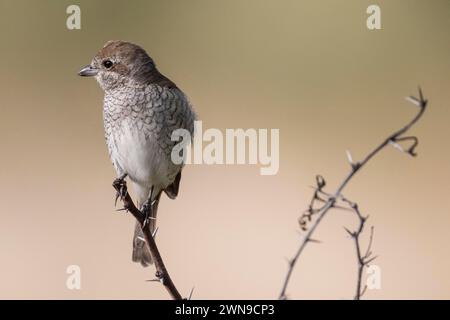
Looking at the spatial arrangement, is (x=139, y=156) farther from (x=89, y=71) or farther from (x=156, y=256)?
(x=156, y=256)

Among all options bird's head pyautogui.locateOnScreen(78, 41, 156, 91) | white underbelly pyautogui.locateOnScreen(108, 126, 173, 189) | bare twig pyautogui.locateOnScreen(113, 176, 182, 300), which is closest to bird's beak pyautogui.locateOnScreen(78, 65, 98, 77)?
bird's head pyautogui.locateOnScreen(78, 41, 156, 91)

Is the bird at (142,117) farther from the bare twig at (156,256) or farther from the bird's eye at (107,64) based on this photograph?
the bare twig at (156,256)

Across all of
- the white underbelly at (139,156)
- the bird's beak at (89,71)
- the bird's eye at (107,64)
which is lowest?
the white underbelly at (139,156)

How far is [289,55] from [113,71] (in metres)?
1.93

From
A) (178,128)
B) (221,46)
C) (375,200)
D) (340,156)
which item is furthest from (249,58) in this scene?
(178,128)

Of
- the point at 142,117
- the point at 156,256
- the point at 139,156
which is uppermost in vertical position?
the point at 142,117

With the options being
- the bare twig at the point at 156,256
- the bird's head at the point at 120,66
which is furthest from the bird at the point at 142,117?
the bare twig at the point at 156,256

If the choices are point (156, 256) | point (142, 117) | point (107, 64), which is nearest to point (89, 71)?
point (107, 64)

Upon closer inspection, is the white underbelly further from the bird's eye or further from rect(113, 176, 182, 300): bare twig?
→ rect(113, 176, 182, 300): bare twig

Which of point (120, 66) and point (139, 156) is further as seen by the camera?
point (139, 156)

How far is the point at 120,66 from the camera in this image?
2.31 m

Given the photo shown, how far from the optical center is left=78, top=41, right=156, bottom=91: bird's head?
2242 millimetres

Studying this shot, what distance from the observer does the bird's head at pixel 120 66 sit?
88.3 inches

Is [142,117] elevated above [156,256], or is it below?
above
